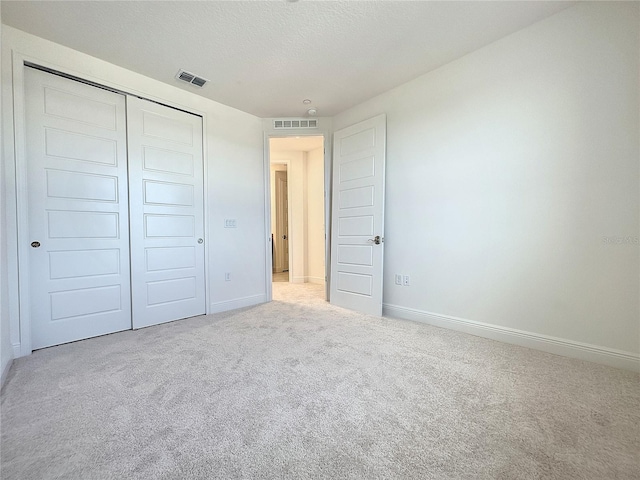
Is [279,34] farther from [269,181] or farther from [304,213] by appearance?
[304,213]

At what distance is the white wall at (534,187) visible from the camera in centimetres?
194

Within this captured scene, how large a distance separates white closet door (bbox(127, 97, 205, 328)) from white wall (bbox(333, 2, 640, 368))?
2.55 metres

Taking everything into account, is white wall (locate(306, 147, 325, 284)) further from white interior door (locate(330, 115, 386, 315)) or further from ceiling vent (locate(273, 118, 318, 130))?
white interior door (locate(330, 115, 386, 315))

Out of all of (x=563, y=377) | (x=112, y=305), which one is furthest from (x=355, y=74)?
(x=112, y=305)

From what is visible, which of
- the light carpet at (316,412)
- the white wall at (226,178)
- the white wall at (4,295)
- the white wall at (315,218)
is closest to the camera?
the light carpet at (316,412)

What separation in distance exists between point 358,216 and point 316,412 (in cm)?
245

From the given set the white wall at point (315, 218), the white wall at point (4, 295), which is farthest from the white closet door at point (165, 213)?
the white wall at point (315, 218)

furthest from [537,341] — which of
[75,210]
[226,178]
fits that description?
[75,210]

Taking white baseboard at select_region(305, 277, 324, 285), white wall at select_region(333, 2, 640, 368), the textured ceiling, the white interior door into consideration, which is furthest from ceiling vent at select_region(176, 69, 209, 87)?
white baseboard at select_region(305, 277, 324, 285)

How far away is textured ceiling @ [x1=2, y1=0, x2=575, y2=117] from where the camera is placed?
203cm

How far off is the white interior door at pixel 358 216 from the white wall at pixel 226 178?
110cm

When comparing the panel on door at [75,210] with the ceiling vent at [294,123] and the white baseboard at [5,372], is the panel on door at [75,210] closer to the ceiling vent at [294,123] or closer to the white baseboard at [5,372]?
the white baseboard at [5,372]

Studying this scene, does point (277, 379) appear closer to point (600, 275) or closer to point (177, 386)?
point (177, 386)

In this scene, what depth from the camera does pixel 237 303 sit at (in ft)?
12.2
